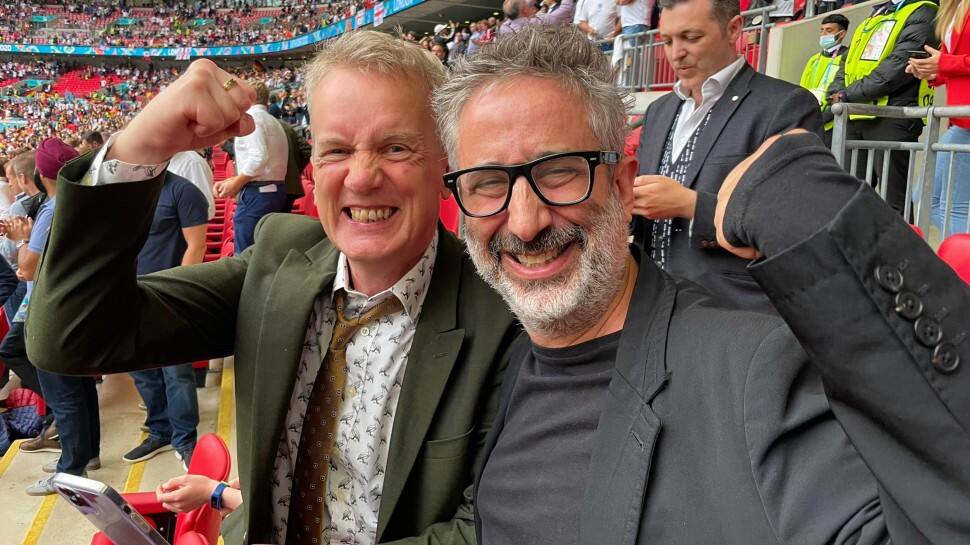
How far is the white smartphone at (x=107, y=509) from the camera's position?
4.82 feet

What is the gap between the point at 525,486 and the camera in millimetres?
1086

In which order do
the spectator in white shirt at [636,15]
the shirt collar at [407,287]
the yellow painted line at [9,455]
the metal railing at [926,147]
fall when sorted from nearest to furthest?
1. the shirt collar at [407,287]
2. the metal railing at [926,147]
3. the yellow painted line at [9,455]
4. the spectator in white shirt at [636,15]

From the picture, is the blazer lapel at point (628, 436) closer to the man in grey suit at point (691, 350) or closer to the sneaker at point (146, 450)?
the man in grey suit at point (691, 350)

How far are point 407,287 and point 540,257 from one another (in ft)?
1.11

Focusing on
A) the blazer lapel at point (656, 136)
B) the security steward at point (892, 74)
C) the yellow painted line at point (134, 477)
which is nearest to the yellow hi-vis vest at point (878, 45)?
the security steward at point (892, 74)

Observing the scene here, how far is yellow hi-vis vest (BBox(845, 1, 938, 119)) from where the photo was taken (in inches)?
160

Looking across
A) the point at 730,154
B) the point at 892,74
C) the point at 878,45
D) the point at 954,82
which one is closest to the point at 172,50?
the point at 878,45

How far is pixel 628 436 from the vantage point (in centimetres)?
93

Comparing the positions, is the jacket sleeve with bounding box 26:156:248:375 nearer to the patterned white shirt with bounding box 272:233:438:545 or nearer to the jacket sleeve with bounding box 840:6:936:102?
the patterned white shirt with bounding box 272:233:438:545

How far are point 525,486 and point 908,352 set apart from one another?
2.08 feet

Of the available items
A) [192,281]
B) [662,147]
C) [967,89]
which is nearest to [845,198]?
[192,281]

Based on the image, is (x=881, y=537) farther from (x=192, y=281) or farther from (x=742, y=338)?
(x=192, y=281)

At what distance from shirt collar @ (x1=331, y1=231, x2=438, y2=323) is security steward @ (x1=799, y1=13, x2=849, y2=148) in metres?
4.32

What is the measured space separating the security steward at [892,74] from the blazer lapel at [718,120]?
1.99 metres
